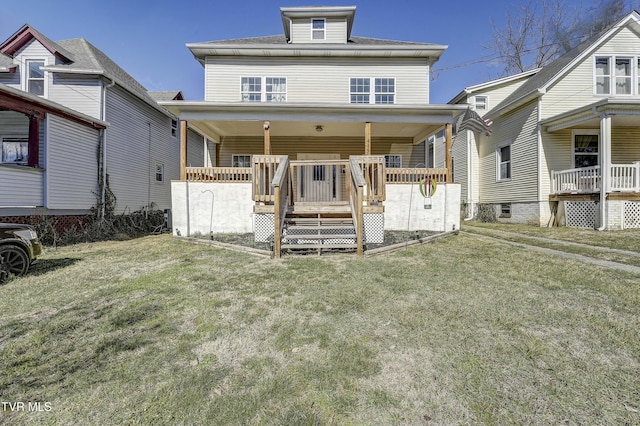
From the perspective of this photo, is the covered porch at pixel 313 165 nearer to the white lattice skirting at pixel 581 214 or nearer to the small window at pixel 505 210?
the small window at pixel 505 210

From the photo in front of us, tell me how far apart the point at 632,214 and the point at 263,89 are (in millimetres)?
14092

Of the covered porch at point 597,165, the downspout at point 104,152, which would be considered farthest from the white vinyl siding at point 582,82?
the downspout at point 104,152

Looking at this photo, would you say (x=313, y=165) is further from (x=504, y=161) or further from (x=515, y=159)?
(x=504, y=161)

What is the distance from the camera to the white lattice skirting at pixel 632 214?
9547 mm

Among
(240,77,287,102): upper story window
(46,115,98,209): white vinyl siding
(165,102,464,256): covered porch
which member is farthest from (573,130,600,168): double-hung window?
(46,115,98,209): white vinyl siding

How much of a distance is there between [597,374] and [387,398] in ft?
5.64

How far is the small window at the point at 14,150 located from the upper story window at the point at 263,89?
826 centimetres

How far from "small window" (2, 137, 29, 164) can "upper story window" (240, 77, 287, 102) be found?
8258 millimetres

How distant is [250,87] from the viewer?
12.0 m

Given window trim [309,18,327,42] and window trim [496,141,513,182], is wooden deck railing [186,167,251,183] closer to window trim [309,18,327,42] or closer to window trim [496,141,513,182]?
window trim [309,18,327,42]

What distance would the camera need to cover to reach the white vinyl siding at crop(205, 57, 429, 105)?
1197cm

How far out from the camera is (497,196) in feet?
46.2

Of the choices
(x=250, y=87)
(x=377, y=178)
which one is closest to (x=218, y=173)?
(x=377, y=178)

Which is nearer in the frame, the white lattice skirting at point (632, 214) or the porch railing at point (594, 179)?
the white lattice skirting at point (632, 214)
